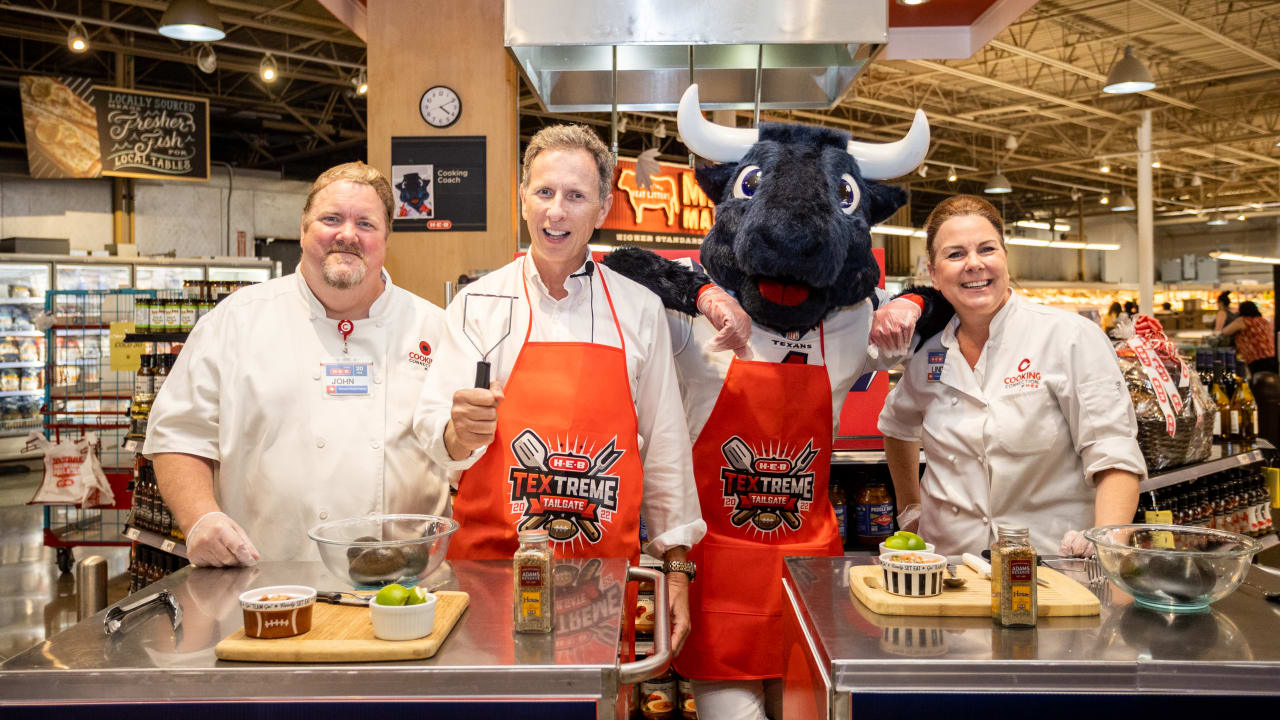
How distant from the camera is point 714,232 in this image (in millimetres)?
2609

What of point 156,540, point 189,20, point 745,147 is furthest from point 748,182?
point 189,20

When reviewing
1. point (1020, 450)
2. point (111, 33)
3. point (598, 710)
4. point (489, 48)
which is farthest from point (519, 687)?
point (111, 33)

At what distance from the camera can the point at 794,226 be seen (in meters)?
2.33

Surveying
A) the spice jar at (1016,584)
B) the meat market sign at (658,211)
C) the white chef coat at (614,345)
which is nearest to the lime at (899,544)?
the spice jar at (1016,584)

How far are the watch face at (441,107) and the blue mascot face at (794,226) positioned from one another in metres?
Result: 2.50

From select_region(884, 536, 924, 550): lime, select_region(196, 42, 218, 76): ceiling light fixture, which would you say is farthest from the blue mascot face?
select_region(196, 42, 218, 76): ceiling light fixture

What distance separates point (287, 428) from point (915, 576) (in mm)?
1527

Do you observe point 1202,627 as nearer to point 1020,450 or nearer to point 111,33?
point 1020,450

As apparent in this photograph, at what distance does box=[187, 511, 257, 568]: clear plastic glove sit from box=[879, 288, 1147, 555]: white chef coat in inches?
66.6

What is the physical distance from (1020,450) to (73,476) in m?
5.99

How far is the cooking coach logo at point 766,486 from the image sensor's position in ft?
8.29

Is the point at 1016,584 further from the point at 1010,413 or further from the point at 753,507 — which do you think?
the point at 753,507

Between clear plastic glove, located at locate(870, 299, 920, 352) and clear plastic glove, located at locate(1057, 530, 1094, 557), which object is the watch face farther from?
clear plastic glove, located at locate(1057, 530, 1094, 557)

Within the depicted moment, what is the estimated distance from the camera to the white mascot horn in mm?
2541
